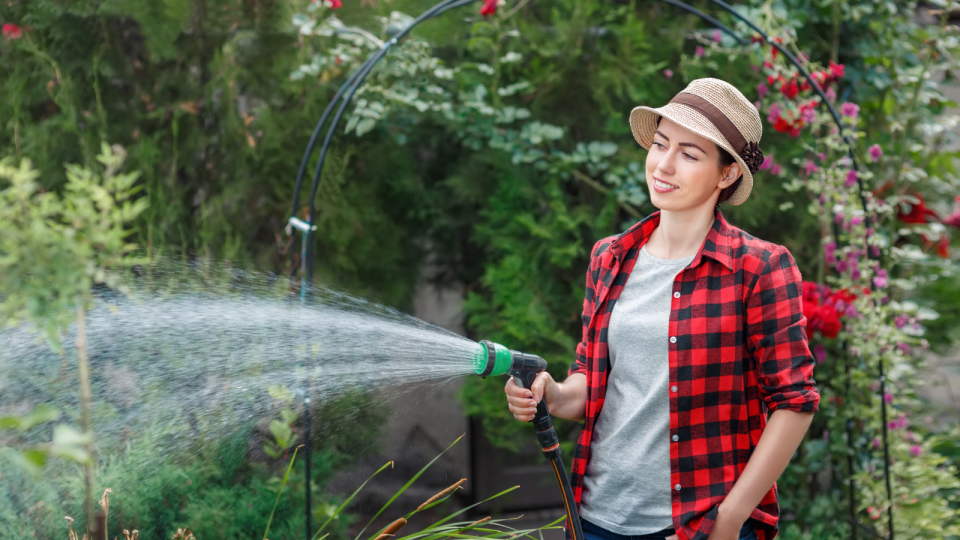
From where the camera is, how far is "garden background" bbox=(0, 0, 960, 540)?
8.98ft

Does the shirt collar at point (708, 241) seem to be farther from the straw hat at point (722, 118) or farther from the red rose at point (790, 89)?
the red rose at point (790, 89)

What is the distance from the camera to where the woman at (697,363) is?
1.37m

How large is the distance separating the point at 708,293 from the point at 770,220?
6.61 feet

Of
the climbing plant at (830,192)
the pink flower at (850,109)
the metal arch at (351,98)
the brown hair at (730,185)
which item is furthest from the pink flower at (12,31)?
the pink flower at (850,109)

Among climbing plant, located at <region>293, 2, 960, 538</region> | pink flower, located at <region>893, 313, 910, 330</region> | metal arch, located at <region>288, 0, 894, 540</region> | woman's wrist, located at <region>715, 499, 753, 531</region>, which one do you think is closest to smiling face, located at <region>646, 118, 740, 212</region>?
woman's wrist, located at <region>715, 499, 753, 531</region>

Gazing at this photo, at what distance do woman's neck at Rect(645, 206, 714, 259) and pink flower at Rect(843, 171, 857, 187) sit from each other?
1435 mm

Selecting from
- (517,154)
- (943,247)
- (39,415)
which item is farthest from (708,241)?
(943,247)

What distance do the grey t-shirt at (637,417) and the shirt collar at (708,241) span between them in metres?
0.05

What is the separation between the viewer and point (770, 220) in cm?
323

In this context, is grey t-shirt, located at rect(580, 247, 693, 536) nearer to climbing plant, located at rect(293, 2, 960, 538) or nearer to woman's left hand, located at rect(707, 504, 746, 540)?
woman's left hand, located at rect(707, 504, 746, 540)

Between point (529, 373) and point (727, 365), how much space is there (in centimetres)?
41

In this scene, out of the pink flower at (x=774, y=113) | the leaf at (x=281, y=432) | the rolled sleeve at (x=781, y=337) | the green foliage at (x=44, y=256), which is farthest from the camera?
the pink flower at (x=774, y=113)

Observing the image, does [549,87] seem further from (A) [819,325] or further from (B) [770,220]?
(A) [819,325]

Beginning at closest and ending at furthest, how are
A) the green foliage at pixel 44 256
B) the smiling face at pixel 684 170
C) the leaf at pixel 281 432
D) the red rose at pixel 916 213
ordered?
the green foliage at pixel 44 256 < the smiling face at pixel 684 170 < the leaf at pixel 281 432 < the red rose at pixel 916 213
